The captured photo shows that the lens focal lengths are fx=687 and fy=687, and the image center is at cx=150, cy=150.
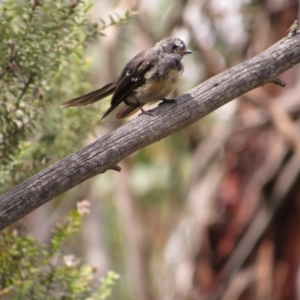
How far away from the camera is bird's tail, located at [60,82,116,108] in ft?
11.4

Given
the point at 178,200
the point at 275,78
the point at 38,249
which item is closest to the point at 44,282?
the point at 38,249

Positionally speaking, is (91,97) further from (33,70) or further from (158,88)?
(33,70)

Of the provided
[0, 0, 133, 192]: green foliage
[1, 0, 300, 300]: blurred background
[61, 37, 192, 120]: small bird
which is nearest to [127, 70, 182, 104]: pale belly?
[61, 37, 192, 120]: small bird

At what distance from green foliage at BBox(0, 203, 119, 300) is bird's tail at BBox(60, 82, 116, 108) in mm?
600

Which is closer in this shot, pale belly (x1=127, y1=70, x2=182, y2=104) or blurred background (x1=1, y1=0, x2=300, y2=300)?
pale belly (x1=127, y1=70, x2=182, y2=104)

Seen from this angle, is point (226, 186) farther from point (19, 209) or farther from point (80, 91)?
point (19, 209)

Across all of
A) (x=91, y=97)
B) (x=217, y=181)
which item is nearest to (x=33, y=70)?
(x=91, y=97)

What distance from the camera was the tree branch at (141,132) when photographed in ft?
8.68

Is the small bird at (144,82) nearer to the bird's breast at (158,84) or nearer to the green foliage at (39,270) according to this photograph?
the bird's breast at (158,84)

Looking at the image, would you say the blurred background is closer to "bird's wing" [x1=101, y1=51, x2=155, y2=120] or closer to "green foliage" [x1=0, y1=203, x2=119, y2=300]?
"bird's wing" [x1=101, y1=51, x2=155, y2=120]

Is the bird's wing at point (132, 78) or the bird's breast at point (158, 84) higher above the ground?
the bird's wing at point (132, 78)

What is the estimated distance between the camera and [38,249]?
323 centimetres

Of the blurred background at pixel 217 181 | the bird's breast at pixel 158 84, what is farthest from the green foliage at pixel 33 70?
the blurred background at pixel 217 181

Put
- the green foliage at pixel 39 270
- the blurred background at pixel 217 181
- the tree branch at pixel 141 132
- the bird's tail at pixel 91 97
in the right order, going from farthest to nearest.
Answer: the blurred background at pixel 217 181
the bird's tail at pixel 91 97
the green foliage at pixel 39 270
the tree branch at pixel 141 132
